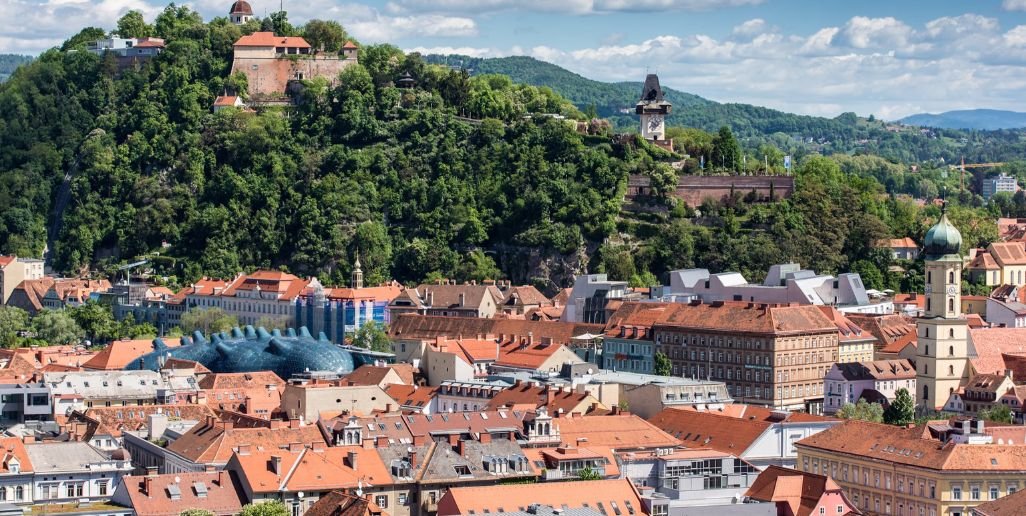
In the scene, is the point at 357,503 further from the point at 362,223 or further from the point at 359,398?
the point at 362,223

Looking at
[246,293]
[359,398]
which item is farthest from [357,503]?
[246,293]

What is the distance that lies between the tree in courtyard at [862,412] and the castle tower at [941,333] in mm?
6422

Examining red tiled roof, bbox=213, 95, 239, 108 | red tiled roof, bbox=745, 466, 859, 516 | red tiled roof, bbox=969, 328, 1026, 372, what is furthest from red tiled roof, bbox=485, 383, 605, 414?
red tiled roof, bbox=213, 95, 239, 108

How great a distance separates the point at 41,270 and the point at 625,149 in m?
48.2

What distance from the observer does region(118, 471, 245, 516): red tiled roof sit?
2549 inches

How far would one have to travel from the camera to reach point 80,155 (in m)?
177

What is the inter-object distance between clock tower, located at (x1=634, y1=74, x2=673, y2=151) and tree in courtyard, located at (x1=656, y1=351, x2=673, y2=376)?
5267 cm

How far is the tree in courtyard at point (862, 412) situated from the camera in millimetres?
94500

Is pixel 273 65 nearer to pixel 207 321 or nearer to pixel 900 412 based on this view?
pixel 207 321

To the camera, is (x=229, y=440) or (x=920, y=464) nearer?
(x=229, y=440)

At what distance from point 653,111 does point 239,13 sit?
42.5m

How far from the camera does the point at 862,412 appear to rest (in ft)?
313

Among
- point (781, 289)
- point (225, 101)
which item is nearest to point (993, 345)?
point (781, 289)

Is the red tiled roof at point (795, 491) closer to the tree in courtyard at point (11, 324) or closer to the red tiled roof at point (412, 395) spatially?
the red tiled roof at point (412, 395)
